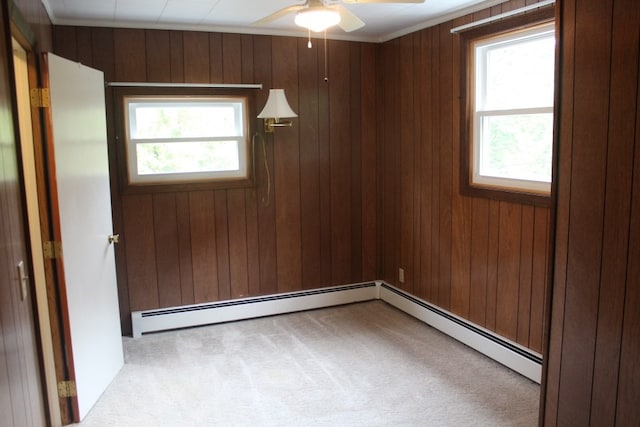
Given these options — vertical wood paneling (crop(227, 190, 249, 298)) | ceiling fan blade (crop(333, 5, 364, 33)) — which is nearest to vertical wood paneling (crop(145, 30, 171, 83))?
vertical wood paneling (crop(227, 190, 249, 298))

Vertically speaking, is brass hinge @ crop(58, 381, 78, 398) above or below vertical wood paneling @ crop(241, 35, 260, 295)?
below

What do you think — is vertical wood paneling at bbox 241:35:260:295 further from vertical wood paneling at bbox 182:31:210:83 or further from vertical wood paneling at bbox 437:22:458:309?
vertical wood paneling at bbox 437:22:458:309

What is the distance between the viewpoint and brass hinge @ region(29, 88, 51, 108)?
2.60 meters

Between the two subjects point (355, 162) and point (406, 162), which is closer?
point (406, 162)

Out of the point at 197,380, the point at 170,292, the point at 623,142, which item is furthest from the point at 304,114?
the point at 623,142

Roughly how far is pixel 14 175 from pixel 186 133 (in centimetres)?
221

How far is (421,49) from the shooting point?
158 inches

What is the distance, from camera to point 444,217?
3.94 m

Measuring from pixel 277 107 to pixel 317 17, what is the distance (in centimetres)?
176

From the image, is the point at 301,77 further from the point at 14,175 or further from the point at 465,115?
the point at 14,175

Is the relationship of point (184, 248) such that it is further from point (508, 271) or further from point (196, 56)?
point (508, 271)

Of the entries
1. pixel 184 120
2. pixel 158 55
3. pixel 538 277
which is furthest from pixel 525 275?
pixel 158 55

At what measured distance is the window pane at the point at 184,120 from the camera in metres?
3.99

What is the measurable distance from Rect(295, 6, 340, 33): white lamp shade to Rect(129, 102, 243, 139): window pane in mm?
2015
